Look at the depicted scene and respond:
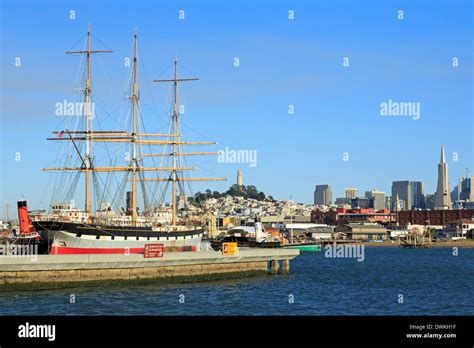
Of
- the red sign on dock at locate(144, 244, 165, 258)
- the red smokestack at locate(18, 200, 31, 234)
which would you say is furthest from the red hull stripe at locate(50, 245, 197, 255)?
the red smokestack at locate(18, 200, 31, 234)

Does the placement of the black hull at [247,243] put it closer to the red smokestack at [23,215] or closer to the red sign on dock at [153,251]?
the red smokestack at [23,215]

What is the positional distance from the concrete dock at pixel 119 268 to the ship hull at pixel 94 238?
3.62 m

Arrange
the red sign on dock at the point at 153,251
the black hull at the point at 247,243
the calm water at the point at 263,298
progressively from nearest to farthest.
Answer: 1. the calm water at the point at 263,298
2. the red sign on dock at the point at 153,251
3. the black hull at the point at 247,243

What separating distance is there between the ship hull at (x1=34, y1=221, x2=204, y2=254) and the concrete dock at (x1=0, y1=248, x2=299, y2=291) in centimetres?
362

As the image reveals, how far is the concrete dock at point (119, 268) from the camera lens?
48.2m

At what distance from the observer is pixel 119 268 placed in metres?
54.2

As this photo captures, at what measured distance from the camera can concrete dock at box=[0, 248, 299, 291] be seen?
158ft

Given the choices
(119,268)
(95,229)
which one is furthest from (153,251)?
(95,229)

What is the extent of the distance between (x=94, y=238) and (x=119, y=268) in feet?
28.4

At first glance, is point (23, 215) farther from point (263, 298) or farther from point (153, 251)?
point (263, 298)

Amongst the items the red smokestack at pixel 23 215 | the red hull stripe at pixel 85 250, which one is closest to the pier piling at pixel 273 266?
the red hull stripe at pixel 85 250
